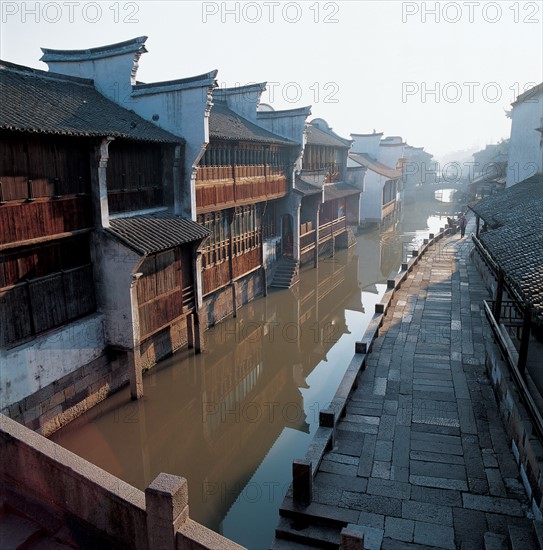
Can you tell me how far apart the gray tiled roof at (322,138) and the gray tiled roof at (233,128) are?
5116 mm

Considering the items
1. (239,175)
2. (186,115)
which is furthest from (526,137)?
(186,115)

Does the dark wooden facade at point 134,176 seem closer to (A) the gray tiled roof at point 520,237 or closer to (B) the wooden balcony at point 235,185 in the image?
(B) the wooden balcony at point 235,185

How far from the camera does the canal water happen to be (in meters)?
10.3

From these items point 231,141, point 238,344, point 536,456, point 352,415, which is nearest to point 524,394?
point 536,456

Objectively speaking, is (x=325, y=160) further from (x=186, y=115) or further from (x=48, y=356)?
(x=48, y=356)

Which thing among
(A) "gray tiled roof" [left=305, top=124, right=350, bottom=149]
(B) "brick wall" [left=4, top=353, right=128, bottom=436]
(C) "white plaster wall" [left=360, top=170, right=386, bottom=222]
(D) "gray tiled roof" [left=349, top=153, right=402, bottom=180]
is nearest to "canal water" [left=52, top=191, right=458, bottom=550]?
(B) "brick wall" [left=4, top=353, right=128, bottom=436]

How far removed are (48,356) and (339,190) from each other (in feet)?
87.6

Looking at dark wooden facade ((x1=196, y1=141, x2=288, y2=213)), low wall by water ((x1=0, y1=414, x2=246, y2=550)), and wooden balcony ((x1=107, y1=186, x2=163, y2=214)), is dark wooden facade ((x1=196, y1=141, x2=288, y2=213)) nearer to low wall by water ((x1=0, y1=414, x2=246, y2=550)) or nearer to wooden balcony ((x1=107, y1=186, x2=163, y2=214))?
wooden balcony ((x1=107, y1=186, x2=163, y2=214))

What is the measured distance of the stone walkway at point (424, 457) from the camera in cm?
727

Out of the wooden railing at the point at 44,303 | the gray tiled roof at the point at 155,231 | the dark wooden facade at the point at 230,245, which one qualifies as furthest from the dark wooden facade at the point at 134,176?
the dark wooden facade at the point at 230,245

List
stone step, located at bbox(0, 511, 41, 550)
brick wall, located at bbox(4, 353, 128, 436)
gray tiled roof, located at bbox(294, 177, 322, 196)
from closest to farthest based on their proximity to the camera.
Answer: stone step, located at bbox(0, 511, 41, 550) → brick wall, located at bbox(4, 353, 128, 436) → gray tiled roof, located at bbox(294, 177, 322, 196)

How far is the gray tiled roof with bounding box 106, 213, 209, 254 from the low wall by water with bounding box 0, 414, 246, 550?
6.93 m

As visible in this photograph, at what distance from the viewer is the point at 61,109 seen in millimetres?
12250

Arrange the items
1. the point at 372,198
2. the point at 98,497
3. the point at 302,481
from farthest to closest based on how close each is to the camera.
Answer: the point at 372,198 → the point at 302,481 → the point at 98,497
